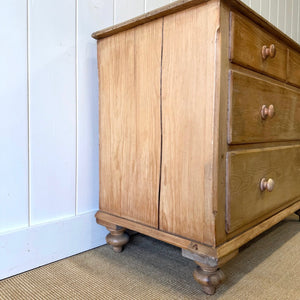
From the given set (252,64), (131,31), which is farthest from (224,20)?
(131,31)

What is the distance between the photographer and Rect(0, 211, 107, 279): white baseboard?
804mm

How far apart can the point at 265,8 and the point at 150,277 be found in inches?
73.6

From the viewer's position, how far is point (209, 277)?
705 mm

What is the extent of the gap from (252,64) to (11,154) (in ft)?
2.36

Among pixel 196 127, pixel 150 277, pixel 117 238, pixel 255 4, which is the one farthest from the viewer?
pixel 255 4

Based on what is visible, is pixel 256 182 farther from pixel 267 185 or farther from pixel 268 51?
pixel 268 51

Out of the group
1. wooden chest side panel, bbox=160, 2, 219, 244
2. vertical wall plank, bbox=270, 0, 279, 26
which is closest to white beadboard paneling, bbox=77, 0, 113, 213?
wooden chest side panel, bbox=160, 2, 219, 244

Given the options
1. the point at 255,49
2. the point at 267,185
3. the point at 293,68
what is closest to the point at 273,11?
the point at 293,68

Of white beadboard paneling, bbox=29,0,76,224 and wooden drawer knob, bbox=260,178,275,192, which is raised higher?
white beadboard paneling, bbox=29,0,76,224

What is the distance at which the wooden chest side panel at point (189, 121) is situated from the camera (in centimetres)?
68

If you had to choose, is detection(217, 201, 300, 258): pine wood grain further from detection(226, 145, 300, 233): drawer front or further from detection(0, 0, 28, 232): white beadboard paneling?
detection(0, 0, 28, 232): white beadboard paneling

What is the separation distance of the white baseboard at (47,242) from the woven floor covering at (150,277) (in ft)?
0.07

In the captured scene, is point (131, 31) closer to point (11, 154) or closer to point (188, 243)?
point (11, 154)

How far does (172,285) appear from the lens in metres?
0.77
